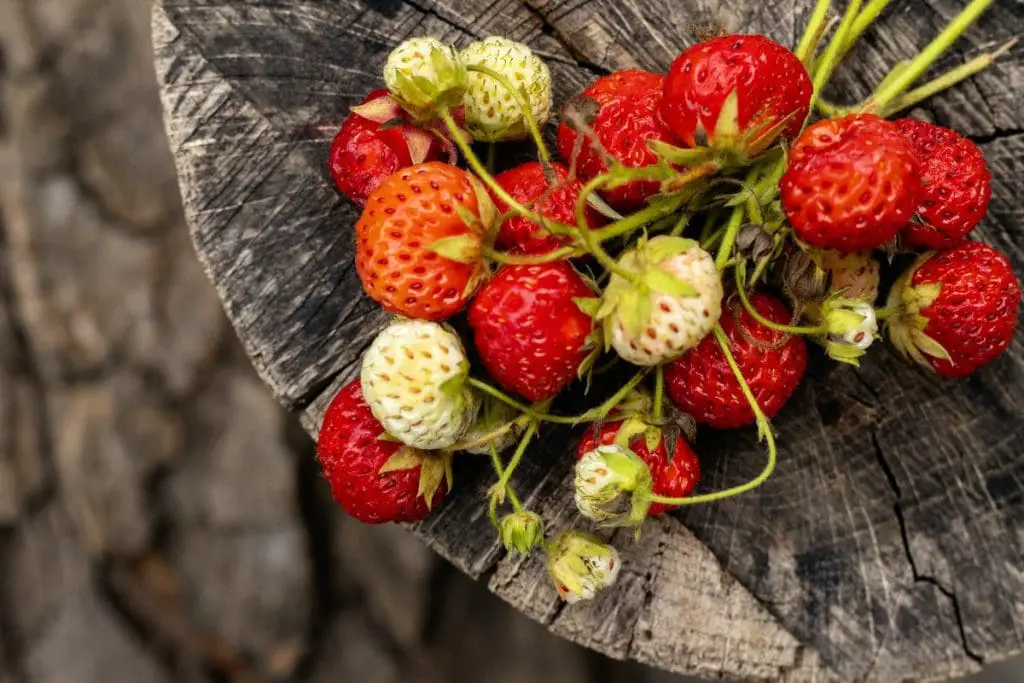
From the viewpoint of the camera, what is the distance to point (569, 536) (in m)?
0.99

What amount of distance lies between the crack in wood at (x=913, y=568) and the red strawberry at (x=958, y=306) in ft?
0.46

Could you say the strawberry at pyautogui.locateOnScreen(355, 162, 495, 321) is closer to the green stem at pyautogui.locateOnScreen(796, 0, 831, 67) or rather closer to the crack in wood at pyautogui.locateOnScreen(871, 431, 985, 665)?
the green stem at pyautogui.locateOnScreen(796, 0, 831, 67)

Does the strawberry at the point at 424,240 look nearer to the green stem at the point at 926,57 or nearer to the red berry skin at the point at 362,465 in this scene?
the red berry skin at the point at 362,465

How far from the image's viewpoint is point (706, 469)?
1.12 m

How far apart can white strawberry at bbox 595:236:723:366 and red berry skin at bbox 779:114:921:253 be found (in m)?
0.10

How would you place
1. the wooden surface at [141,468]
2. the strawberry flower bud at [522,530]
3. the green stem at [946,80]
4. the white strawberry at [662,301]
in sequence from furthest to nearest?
the wooden surface at [141,468]
the green stem at [946,80]
the strawberry flower bud at [522,530]
the white strawberry at [662,301]

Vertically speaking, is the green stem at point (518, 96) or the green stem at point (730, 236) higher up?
the green stem at point (518, 96)

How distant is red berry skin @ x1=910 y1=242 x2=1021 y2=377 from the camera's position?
97 centimetres

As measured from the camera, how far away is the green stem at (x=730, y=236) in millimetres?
905

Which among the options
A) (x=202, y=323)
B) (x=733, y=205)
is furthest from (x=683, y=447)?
(x=202, y=323)

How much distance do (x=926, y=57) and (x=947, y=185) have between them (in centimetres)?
17

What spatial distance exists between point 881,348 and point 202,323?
140 centimetres

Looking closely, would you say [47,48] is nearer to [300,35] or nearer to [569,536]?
[300,35]

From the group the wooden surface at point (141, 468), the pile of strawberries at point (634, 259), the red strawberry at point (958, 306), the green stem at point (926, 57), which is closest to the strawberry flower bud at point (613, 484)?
the pile of strawberries at point (634, 259)
